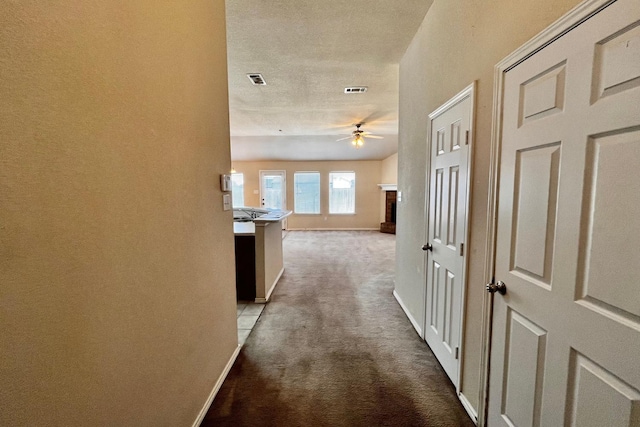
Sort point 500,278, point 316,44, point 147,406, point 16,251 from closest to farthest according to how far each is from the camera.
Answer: point 16,251
point 147,406
point 500,278
point 316,44

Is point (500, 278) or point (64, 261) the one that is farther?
point (500, 278)

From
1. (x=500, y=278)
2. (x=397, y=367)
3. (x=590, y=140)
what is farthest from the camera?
(x=397, y=367)

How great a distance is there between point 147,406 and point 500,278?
1675 millimetres

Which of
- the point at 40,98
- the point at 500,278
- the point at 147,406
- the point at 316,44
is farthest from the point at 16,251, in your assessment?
the point at 316,44

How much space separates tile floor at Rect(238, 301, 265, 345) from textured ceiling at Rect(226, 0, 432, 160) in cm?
276

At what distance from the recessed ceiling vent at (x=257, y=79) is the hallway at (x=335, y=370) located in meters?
2.76

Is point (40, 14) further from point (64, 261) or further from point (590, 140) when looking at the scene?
point (590, 140)

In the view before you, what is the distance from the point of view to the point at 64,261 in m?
0.76

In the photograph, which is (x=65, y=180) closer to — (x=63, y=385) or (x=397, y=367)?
(x=63, y=385)

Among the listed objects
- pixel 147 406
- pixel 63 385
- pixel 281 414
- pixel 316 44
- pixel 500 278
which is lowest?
pixel 281 414

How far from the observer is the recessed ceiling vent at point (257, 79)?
3.37m

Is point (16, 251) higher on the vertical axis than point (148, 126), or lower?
lower

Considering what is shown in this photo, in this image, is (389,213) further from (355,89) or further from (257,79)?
(257,79)

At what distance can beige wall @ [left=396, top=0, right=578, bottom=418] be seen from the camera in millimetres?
1286
